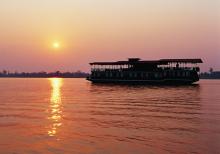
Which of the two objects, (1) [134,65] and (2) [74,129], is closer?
(2) [74,129]

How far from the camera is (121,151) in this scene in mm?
17984

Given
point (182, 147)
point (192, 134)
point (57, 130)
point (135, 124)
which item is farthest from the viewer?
point (135, 124)

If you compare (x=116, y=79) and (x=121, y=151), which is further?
(x=116, y=79)

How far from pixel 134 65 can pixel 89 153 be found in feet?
299

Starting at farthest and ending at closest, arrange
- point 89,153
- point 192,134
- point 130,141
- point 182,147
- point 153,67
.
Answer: point 153,67, point 192,134, point 130,141, point 182,147, point 89,153

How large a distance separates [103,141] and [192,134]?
5.77m

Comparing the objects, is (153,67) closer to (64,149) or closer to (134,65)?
(134,65)

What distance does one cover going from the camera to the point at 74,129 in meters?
24.7

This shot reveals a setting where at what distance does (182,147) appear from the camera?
740 inches

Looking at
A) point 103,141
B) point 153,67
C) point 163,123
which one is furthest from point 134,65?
point 103,141

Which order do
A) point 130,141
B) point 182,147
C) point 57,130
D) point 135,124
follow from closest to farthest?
point 182,147
point 130,141
point 57,130
point 135,124

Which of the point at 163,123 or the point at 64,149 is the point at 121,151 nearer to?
the point at 64,149

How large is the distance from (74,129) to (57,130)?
117cm

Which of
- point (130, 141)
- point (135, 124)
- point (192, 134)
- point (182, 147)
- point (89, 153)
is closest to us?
point (89, 153)
